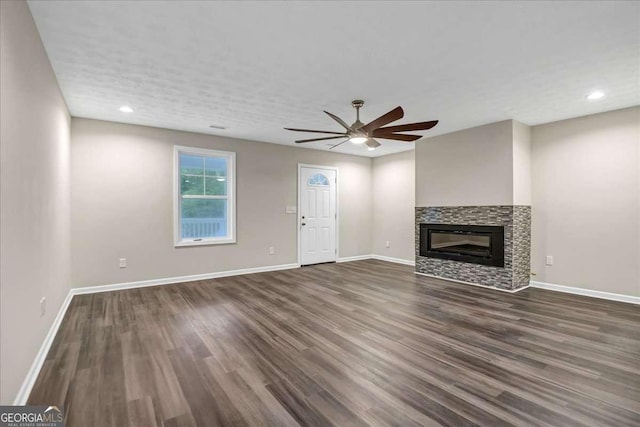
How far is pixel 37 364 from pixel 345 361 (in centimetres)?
233

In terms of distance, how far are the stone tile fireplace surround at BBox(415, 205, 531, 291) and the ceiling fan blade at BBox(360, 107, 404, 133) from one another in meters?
2.60

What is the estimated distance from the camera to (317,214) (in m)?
6.74

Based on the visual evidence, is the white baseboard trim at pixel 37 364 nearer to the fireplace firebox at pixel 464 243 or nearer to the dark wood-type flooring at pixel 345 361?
the dark wood-type flooring at pixel 345 361

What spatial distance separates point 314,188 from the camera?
21.9 feet

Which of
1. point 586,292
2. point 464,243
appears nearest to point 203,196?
point 464,243

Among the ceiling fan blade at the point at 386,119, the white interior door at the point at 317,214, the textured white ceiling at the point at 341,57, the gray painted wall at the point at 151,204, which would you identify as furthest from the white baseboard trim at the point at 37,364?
the white interior door at the point at 317,214

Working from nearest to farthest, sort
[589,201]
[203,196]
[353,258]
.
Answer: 1. [589,201]
2. [203,196]
3. [353,258]

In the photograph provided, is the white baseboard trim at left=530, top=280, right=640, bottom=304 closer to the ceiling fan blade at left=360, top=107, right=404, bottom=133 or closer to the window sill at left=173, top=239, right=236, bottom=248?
the ceiling fan blade at left=360, top=107, right=404, bottom=133

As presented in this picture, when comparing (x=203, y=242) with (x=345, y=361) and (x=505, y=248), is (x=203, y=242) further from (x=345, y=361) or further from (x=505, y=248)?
(x=505, y=248)

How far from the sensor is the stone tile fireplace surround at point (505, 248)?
4445mm

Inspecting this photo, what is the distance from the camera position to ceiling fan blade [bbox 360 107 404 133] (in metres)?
2.75

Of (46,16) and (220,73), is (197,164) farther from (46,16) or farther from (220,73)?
(46,16)

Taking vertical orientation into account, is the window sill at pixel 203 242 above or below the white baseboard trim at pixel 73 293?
above

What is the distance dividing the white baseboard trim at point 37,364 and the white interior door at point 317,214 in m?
4.12
